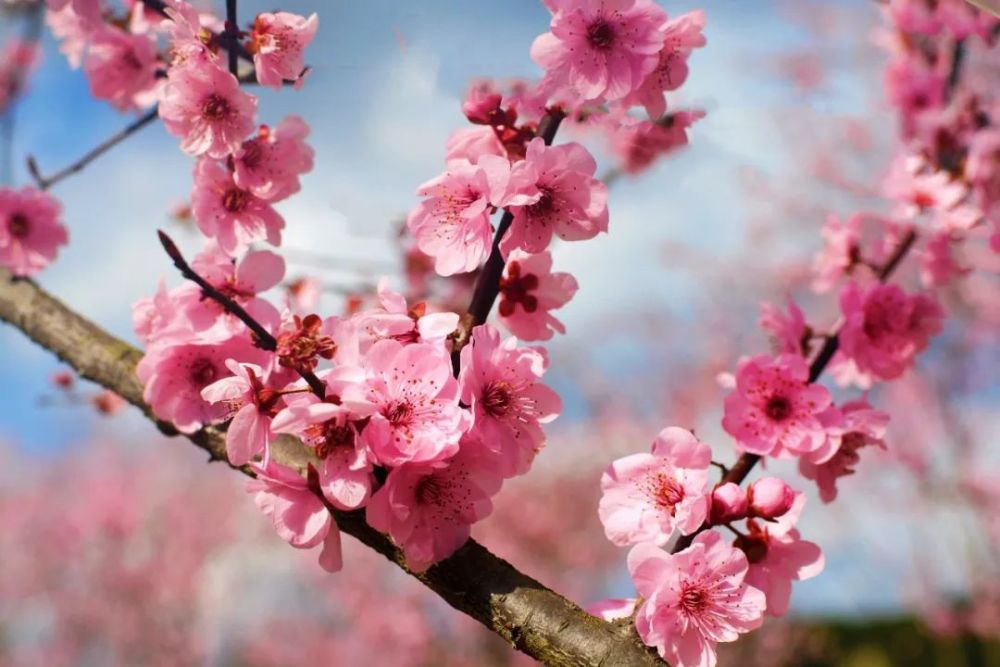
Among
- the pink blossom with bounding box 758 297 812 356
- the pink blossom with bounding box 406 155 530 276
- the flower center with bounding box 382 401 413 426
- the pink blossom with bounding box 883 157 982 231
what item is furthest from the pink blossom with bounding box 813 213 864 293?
the flower center with bounding box 382 401 413 426

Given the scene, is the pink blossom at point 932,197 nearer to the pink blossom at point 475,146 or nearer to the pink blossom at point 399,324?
the pink blossom at point 475,146

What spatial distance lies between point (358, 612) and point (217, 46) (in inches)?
257

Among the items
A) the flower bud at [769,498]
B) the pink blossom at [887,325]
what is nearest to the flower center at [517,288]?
the flower bud at [769,498]

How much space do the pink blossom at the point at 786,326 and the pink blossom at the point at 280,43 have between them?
682 millimetres

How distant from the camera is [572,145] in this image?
2.76 ft

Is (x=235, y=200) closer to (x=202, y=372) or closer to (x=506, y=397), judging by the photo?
(x=202, y=372)

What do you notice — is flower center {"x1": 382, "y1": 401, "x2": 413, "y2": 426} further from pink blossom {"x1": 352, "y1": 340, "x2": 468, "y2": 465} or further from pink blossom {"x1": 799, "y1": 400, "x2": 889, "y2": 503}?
pink blossom {"x1": 799, "y1": 400, "x2": 889, "y2": 503}

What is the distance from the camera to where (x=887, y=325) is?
1264 mm

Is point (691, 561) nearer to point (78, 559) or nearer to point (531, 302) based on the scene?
point (531, 302)

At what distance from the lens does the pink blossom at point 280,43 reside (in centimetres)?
100

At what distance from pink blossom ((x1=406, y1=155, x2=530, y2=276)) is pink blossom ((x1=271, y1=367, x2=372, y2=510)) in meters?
0.17

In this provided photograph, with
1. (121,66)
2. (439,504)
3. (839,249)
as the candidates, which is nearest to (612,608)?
(439,504)

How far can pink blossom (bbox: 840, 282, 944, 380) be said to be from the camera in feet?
4.07

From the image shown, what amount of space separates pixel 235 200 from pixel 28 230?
2.29ft
